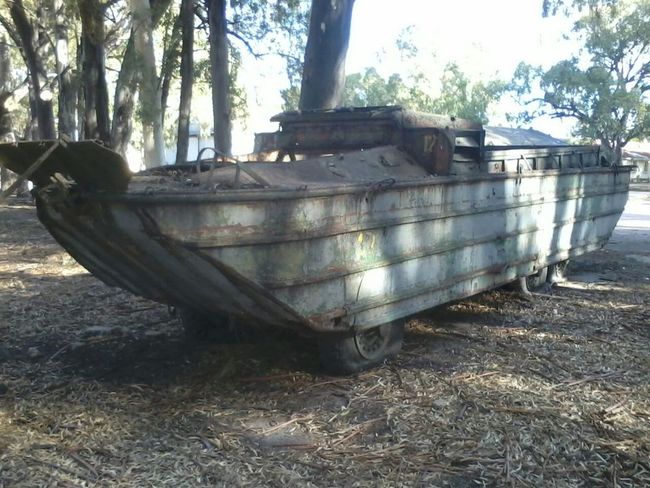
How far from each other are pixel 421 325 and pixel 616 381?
2.11 meters

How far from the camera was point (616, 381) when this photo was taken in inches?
216

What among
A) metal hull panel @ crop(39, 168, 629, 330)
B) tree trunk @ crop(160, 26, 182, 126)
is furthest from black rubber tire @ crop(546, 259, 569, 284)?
tree trunk @ crop(160, 26, 182, 126)

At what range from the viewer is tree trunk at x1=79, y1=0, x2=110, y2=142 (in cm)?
1227

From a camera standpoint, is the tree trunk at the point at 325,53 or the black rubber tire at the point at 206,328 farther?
the tree trunk at the point at 325,53

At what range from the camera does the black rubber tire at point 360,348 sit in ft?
17.8

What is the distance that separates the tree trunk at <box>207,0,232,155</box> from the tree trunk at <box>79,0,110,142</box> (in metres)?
2.16

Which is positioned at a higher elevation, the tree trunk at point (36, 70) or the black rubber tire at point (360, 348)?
the tree trunk at point (36, 70)

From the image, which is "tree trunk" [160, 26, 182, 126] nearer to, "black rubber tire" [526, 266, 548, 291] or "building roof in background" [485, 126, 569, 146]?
"building roof in background" [485, 126, 569, 146]

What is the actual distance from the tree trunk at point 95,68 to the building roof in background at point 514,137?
6814 mm

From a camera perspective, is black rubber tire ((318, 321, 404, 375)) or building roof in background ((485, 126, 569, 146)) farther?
building roof in background ((485, 126, 569, 146))

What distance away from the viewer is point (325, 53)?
11.7 meters

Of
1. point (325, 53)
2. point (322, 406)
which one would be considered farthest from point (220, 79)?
point (322, 406)

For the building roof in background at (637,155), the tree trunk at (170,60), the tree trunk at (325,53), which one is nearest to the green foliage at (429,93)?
the building roof in background at (637,155)

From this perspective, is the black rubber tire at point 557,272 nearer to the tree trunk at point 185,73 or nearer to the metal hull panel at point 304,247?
the metal hull panel at point 304,247
